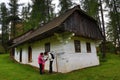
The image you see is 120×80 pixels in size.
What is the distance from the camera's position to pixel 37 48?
20.7 metres

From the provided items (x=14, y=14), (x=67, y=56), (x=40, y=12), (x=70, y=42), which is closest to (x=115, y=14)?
(x=40, y=12)

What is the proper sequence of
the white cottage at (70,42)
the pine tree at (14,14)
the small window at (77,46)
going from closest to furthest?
the white cottage at (70,42)
the small window at (77,46)
the pine tree at (14,14)

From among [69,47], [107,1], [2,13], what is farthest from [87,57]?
[2,13]

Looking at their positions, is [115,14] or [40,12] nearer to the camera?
[115,14]

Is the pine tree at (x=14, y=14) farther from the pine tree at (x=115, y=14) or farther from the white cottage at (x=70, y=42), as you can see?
the white cottage at (x=70, y=42)

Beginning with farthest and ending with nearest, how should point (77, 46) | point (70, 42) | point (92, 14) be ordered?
point (92, 14) → point (77, 46) → point (70, 42)

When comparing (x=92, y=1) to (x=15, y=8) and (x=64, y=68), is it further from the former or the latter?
(x=15, y=8)

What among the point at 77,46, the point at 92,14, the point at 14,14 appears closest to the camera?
the point at 77,46

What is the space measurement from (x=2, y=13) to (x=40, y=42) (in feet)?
118

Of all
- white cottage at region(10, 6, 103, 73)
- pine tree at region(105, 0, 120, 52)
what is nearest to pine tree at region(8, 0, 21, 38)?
pine tree at region(105, 0, 120, 52)

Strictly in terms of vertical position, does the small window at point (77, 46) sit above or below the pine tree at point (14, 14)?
below

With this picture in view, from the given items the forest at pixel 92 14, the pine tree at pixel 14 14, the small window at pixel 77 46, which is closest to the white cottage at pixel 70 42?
the small window at pixel 77 46

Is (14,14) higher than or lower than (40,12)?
higher

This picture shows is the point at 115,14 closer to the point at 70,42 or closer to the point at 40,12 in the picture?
the point at 40,12
